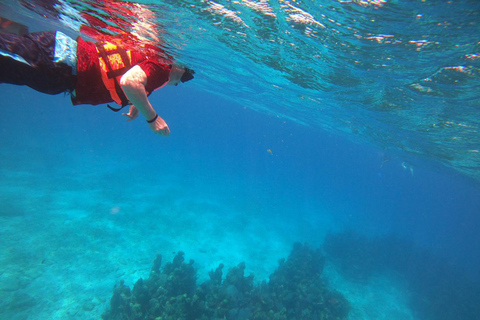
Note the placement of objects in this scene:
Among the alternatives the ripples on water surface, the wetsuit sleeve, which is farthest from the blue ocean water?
the wetsuit sleeve

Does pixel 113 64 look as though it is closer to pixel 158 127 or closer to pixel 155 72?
pixel 155 72

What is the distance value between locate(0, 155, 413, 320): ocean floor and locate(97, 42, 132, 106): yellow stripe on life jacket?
9789mm

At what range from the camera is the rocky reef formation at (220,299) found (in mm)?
7762

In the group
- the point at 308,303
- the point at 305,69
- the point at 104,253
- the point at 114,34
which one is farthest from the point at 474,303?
the point at 114,34

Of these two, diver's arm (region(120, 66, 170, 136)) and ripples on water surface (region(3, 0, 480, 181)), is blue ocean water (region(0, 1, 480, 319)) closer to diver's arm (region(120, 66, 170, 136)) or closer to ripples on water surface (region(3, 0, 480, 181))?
ripples on water surface (region(3, 0, 480, 181))

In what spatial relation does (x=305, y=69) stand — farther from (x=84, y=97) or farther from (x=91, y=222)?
(x=91, y=222)

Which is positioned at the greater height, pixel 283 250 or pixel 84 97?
pixel 84 97

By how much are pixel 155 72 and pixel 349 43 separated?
8100mm

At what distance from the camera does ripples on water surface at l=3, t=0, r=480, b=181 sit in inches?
248

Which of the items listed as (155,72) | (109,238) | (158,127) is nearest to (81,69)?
(155,72)

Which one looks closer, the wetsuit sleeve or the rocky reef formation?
the wetsuit sleeve

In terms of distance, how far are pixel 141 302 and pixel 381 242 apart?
24.5 meters

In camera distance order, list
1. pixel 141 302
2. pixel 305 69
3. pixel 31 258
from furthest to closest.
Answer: pixel 305 69
pixel 31 258
pixel 141 302

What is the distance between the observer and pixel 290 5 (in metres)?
6.96
